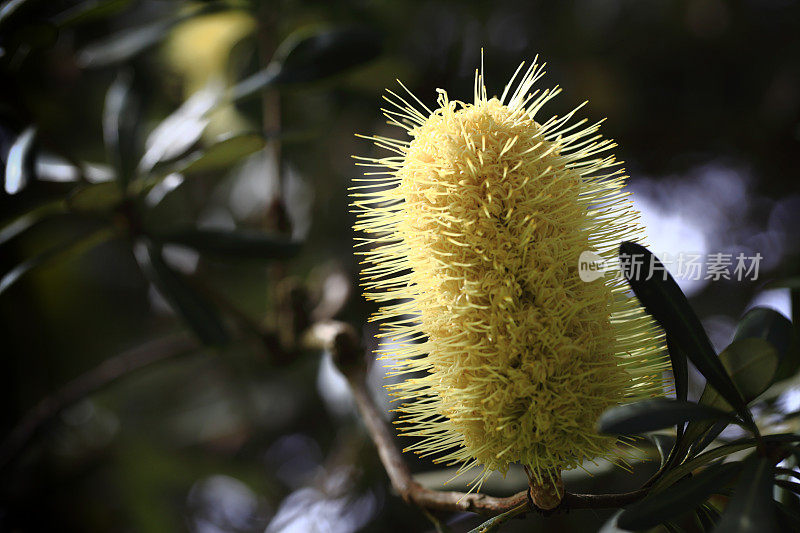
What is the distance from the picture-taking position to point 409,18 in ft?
5.71

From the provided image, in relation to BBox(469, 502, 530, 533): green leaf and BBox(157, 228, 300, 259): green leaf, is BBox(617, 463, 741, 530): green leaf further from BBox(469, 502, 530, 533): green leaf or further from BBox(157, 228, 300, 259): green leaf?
BBox(157, 228, 300, 259): green leaf

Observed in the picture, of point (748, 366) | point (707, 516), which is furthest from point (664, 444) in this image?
point (748, 366)

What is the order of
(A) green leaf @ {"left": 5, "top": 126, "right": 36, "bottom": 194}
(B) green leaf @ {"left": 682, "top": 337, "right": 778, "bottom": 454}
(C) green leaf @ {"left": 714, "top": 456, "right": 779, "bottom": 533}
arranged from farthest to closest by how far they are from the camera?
(A) green leaf @ {"left": 5, "top": 126, "right": 36, "bottom": 194} < (B) green leaf @ {"left": 682, "top": 337, "right": 778, "bottom": 454} < (C) green leaf @ {"left": 714, "top": 456, "right": 779, "bottom": 533}

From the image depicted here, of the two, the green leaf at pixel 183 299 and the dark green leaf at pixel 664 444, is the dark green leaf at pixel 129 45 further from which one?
the dark green leaf at pixel 664 444

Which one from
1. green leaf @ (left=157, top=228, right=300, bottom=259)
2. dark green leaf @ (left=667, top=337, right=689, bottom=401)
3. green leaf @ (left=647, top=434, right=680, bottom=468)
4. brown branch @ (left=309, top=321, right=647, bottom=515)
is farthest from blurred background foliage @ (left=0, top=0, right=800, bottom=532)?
dark green leaf @ (left=667, top=337, right=689, bottom=401)

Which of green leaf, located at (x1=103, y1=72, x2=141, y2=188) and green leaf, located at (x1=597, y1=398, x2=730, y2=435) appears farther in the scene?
green leaf, located at (x1=103, y1=72, x2=141, y2=188)

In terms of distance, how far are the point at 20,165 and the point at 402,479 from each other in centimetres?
78

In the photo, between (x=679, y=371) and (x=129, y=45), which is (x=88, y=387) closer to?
(x=129, y=45)

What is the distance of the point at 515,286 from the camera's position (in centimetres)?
68

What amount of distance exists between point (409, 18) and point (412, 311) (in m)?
1.27

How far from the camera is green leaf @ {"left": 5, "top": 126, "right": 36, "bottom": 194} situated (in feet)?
3.13

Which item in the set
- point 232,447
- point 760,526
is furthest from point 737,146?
point 232,447

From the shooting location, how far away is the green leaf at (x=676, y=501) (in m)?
0.57

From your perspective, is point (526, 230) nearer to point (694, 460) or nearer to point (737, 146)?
point (694, 460)
